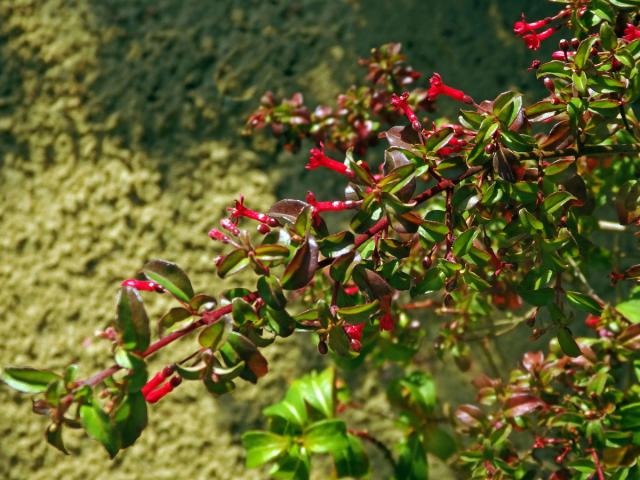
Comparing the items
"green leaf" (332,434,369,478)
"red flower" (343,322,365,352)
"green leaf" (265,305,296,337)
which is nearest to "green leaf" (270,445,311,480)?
"green leaf" (332,434,369,478)

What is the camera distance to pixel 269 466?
5.45 feet

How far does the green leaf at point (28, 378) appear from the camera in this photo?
2.40ft

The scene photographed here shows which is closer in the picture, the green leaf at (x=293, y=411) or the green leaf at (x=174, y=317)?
the green leaf at (x=174, y=317)

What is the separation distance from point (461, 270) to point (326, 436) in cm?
57

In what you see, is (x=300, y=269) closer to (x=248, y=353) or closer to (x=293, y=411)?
(x=248, y=353)

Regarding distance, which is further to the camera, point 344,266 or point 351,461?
point 351,461

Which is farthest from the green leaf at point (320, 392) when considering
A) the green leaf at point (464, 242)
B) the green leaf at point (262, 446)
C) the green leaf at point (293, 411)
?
the green leaf at point (464, 242)

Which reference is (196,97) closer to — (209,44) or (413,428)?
(209,44)

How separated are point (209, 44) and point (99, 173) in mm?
397

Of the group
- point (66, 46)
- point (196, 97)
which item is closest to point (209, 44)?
point (196, 97)

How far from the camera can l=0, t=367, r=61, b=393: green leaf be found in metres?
0.73

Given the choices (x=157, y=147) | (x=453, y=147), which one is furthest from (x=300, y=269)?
(x=157, y=147)

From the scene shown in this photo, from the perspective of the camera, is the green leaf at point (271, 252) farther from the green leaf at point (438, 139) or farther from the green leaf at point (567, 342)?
the green leaf at point (567, 342)

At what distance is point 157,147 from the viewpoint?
1.75 meters
